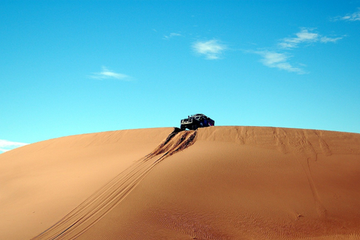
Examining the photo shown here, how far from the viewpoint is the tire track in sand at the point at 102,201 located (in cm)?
977

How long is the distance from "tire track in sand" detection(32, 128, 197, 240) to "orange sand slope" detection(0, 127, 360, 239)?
4 centimetres

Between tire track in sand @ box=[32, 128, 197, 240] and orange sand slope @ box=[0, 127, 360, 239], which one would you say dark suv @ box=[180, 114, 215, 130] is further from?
tire track in sand @ box=[32, 128, 197, 240]

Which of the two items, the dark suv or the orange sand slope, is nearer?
the orange sand slope

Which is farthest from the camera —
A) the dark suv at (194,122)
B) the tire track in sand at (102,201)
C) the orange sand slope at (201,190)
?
the dark suv at (194,122)

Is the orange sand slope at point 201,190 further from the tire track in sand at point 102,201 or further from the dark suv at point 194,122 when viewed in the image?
the dark suv at point 194,122

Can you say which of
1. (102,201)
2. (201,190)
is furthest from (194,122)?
(102,201)

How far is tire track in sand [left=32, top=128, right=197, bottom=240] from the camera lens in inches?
385

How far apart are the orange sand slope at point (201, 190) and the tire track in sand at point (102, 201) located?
4 cm

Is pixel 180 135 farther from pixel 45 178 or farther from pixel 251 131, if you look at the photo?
pixel 45 178

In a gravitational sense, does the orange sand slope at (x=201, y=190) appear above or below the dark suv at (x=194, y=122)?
below

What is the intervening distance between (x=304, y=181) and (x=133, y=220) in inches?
279

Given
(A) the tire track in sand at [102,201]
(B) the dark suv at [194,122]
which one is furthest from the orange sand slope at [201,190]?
(B) the dark suv at [194,122]

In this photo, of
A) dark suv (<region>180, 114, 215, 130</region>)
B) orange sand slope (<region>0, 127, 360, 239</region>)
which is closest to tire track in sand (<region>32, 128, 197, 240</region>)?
orange sand slope (<region>0, 127, 360, 239</region>)

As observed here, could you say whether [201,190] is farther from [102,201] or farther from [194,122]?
[194,122]
